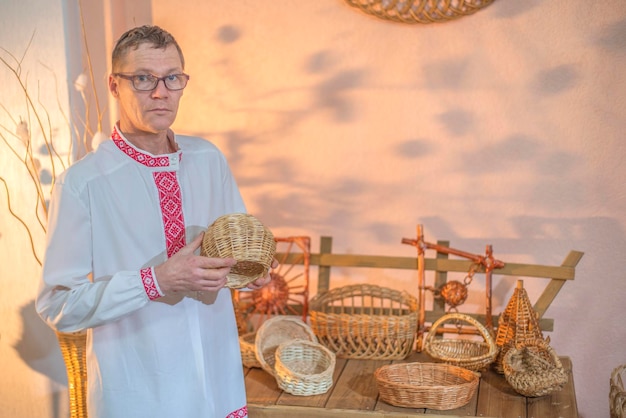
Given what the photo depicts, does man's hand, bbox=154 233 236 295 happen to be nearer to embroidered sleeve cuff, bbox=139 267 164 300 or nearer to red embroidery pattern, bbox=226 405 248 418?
embroidered sleeve cuff, bbox=139 267 164 300

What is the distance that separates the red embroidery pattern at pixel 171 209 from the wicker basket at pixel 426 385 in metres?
1.17

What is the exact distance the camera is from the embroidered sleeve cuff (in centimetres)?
199

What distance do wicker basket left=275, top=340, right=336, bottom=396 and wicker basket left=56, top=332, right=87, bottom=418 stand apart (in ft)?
2.39

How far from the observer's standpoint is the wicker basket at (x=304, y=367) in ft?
10.3

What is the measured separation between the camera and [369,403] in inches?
122

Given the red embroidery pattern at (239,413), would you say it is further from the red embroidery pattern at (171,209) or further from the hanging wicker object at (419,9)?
the hanging wicker object at (419,9)

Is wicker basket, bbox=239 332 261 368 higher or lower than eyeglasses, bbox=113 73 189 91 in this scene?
lower

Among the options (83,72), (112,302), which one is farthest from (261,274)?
(83,72)

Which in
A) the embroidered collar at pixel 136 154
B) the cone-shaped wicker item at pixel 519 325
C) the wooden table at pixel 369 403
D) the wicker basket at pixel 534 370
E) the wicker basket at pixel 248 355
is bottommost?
the wooden table at pixel 369 403

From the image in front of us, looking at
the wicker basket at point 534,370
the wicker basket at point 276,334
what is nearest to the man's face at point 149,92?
the wicker basket at point 276,334

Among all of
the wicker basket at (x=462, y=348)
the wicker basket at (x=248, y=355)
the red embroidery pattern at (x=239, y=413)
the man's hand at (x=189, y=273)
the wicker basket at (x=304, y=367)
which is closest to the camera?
the man's hand at (x=189, y=273)

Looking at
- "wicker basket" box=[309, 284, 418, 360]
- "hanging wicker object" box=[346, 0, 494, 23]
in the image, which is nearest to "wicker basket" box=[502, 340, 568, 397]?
"wicker basket" box=[309, 284, 418, 360]

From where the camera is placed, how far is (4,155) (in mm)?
3160

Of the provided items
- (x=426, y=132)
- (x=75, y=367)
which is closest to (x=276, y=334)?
(x=75, y=367)
